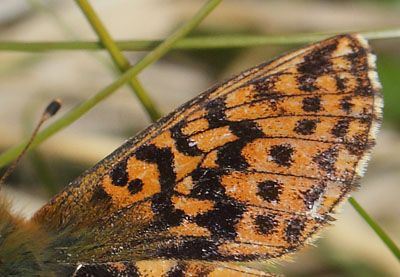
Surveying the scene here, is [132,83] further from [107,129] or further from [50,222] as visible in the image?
[107,129]

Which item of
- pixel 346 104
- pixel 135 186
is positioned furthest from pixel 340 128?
pixel 135 186

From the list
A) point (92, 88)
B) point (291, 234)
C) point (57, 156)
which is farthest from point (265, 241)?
point (92, 88)

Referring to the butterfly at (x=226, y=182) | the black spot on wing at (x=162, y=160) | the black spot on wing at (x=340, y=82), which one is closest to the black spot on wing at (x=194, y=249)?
the butterfly at (x=226, y=182)

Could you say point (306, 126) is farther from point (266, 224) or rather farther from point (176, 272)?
point (176, 272)

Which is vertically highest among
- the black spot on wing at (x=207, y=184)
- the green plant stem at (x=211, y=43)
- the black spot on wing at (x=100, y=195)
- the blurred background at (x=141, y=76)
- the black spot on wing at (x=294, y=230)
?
the blurred background at (x=141, y=76)

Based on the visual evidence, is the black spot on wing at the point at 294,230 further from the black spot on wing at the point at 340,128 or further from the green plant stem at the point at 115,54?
the green plant stem at the point at 115,54

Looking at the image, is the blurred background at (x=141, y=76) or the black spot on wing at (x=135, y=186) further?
the blurred background at (x=141, y=76)

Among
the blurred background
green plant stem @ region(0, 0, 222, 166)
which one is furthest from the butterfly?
the blurred background

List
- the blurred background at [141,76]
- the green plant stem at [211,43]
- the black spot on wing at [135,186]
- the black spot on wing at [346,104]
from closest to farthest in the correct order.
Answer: the black spot on wing at [346,104], the black spot on wing at [135,186], the green plant stem at [211,43], the blurred background at [141,76]
